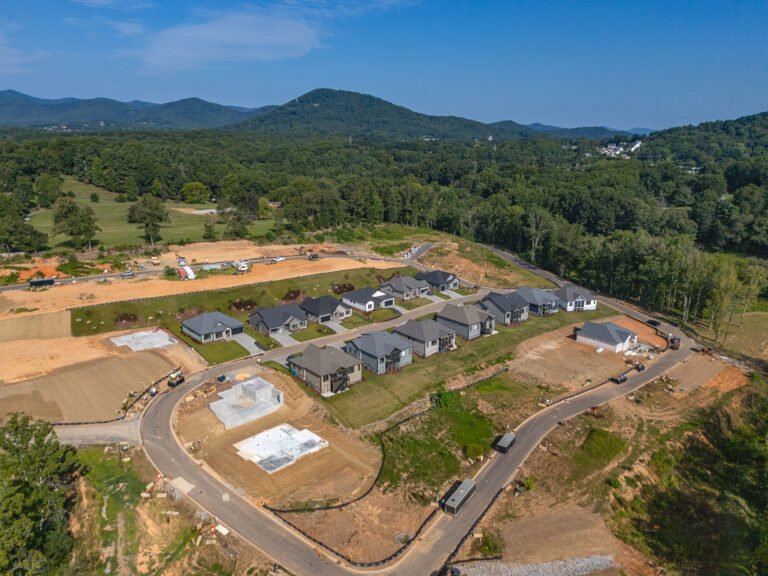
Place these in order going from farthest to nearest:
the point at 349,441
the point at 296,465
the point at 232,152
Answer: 1. the point at 232,152
2. the point at 349,441
3. the point at 296,465

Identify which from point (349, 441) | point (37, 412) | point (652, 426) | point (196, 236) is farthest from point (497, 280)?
point (37, 412)

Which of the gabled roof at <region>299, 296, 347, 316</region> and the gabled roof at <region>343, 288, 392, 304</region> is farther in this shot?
the gabled roof at <region>343, 288, 392, 304</region>

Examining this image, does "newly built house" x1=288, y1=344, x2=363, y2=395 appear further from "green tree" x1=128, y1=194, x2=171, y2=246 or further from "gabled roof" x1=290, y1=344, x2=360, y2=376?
"green tree" x1=128, y1=194, x2=171, y2=246

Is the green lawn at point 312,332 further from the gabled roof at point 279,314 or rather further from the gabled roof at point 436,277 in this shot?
the gabled roof at point 436,277

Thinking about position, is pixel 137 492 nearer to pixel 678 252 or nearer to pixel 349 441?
pixel 349 441

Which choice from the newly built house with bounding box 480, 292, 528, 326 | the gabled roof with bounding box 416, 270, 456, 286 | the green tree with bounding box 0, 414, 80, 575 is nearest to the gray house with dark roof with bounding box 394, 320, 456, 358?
the newly built house with bounding box 480, 292, 528, 326

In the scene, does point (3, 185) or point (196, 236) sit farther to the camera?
point (3, 185)
